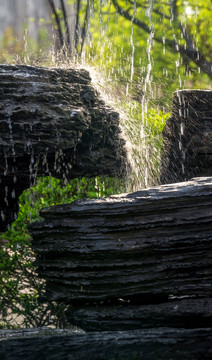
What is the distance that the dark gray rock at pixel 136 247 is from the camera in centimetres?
406

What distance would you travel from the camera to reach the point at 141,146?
7.03 m

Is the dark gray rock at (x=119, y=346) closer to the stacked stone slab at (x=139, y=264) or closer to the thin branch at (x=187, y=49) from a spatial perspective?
the stacked stone slab at (x=139, y=264)

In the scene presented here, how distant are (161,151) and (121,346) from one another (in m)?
4.18

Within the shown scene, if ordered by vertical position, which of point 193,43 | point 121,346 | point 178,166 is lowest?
point 121,346

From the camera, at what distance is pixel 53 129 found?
535cm

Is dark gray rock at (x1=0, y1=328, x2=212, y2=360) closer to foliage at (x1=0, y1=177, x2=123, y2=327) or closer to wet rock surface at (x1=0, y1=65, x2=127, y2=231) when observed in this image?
wet rock surface at (x1=0, y1=65, x2=127, y2=231)

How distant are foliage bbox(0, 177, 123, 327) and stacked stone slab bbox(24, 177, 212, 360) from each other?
2169mm

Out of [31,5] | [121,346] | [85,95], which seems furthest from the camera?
[31,5]

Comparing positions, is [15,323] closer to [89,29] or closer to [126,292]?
[126,292]

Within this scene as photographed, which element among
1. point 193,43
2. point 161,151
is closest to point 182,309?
point 161,151

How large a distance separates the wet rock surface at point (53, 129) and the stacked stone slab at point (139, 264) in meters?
1.25

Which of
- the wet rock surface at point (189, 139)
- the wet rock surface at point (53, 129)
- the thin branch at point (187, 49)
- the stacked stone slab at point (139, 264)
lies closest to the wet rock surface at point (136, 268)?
the stacked stone slab at point (139, 264)

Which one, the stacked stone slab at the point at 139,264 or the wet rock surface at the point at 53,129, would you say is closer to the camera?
the stacked stone slab at the point at 139,264

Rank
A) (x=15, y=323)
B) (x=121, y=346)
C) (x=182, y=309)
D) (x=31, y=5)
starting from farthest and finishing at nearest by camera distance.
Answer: (x=31, y=5), (x=15, y=323), (x=182, y=309), (x=121, y=346)
